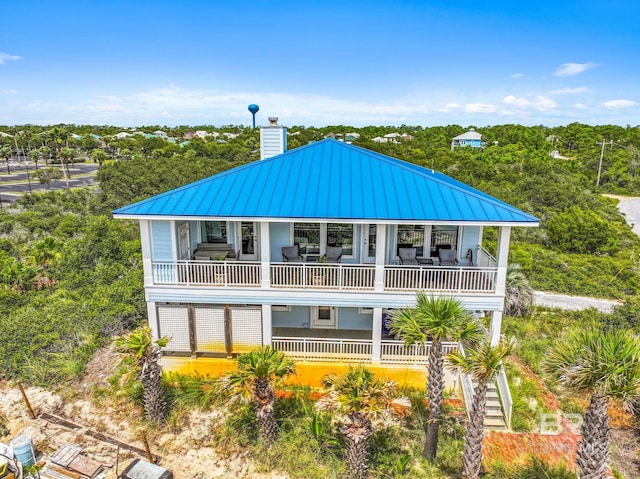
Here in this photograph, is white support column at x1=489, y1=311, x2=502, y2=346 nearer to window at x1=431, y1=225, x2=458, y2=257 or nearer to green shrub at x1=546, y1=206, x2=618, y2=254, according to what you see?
window at x1=431, y1=225, x2=458, y2=257

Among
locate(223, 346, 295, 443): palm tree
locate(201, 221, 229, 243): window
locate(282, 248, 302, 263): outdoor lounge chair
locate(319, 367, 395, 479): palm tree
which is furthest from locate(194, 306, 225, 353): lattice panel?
locate(319, 367, 395, 479): palm tree

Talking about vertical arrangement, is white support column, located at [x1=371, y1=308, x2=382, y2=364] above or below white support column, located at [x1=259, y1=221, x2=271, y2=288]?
below

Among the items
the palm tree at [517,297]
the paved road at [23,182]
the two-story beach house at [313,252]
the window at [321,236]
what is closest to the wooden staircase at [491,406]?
the two-story beach house at [313,252]

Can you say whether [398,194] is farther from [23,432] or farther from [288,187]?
[23,432]

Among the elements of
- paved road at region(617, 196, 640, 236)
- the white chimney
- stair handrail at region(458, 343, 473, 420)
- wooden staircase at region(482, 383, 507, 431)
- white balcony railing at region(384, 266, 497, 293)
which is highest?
the white chimney

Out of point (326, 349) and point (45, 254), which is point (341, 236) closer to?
point (326, 349)

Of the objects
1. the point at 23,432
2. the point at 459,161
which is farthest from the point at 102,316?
the point at 459,161
